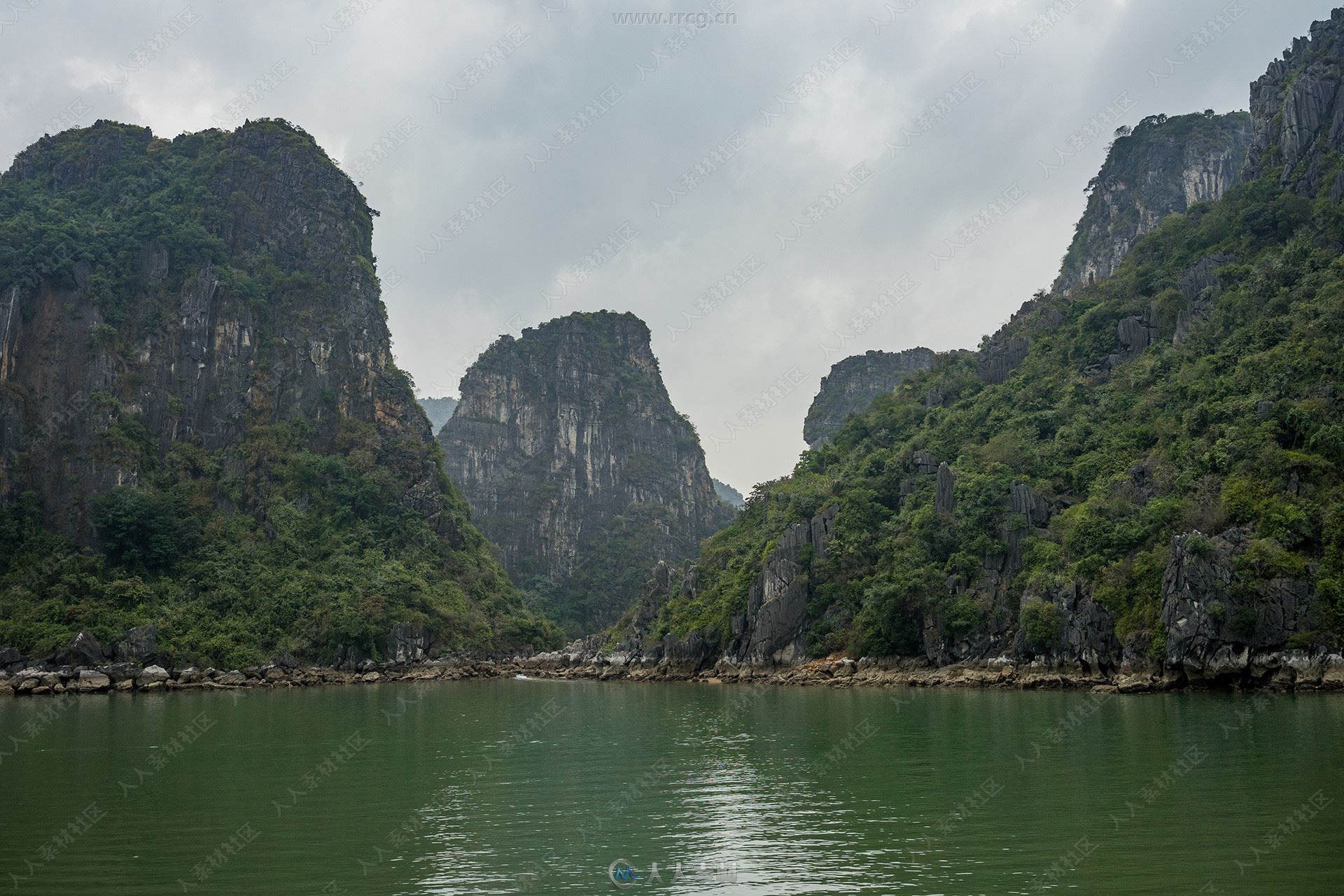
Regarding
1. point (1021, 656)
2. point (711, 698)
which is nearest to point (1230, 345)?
point (1021, 656)

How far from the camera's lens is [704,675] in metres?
62.2

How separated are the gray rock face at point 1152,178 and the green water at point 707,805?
266 feet

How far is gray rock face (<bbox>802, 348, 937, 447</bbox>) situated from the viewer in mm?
152750

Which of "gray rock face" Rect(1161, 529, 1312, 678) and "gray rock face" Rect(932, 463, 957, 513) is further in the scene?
"gray rock face" Rect(932, 463, 957, 513)

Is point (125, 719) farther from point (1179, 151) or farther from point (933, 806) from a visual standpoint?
point (1179, 151)

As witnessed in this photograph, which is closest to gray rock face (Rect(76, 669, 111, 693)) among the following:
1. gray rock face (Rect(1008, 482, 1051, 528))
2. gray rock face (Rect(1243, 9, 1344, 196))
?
gray rock face (Rect(1008, 482, 1051, 528))

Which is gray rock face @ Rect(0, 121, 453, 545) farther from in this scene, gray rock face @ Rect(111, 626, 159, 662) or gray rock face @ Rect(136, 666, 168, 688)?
gray rock face @ Rect(136, 666, 168, 688)

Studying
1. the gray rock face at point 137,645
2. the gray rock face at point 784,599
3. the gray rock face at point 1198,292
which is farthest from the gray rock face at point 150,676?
the gray rock face at point 1198,292

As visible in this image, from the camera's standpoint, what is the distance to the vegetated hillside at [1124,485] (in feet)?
116

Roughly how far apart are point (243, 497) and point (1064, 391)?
5891cm

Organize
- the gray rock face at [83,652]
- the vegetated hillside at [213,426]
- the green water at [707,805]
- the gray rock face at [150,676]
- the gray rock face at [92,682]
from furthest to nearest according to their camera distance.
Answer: the vegetated hillside at [213,426], the gray rock face at [83,652], the gray rock face at [150,676], the gray rock face at [92,682], the green water at [707,805]

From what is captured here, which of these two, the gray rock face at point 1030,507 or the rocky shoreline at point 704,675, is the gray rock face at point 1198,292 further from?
the rocky shoreline at point 704,675

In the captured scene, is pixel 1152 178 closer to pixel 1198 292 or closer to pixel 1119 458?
pixel 1198 292

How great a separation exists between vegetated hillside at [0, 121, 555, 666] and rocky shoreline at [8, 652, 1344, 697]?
9.52 ft
